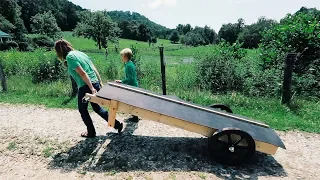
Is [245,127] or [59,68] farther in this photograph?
[59,68]

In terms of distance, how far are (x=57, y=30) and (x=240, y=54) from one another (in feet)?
177

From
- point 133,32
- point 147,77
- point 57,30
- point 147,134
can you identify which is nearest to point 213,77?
point 147,77

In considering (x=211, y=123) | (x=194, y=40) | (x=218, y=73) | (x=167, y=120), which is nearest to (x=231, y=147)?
(x=211, y=123)

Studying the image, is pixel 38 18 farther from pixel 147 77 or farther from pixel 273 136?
pixel 273 136

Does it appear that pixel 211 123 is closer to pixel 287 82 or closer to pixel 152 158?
pixel 152 158

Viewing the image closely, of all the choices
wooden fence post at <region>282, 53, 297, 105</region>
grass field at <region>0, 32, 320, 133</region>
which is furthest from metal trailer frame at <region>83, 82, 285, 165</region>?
wooden fence post at <region>282, 53, 297, 105</region>

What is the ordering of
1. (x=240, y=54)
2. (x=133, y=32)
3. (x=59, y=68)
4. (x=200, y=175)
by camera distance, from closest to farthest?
(x=200, y=175) → (x=59, y=68) → (x=240, y=54) → (x=133, y=32)

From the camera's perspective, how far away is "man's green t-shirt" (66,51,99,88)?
450 cm

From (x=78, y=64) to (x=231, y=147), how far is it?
9.12 ft

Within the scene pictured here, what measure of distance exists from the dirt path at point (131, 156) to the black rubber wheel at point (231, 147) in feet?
0.49

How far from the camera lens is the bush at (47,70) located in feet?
36.0

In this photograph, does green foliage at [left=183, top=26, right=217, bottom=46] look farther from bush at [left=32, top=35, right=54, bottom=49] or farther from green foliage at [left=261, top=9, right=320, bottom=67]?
green foliage at [left=261, top=9, right=320, bottom=67]

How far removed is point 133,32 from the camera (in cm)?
9350

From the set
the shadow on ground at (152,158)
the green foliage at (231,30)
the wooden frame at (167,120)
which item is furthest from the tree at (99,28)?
the wooden frame at (167,120)
